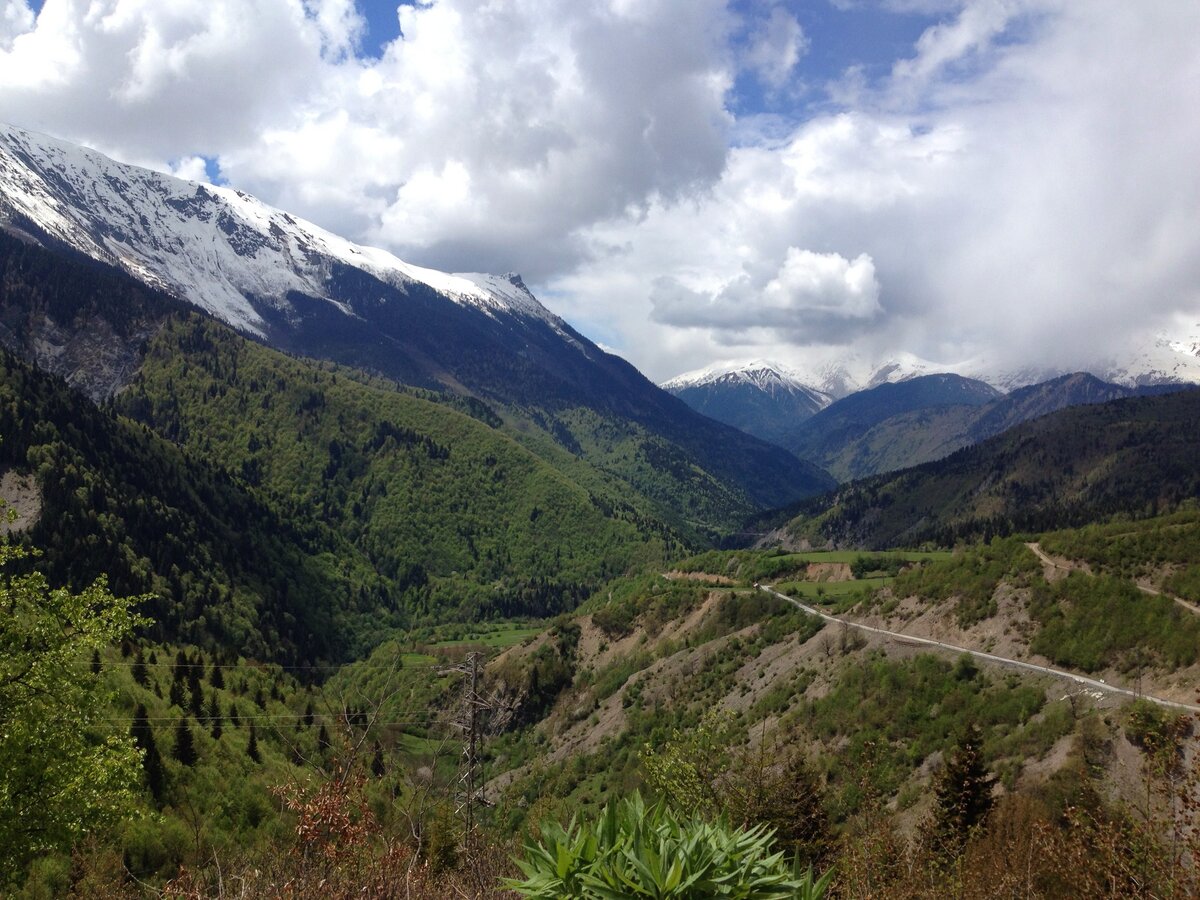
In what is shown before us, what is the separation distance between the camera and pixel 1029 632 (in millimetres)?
57875

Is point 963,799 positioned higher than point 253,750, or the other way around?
point 963,799

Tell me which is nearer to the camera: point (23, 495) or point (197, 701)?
point (197, 701)

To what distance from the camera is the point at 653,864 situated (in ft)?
20.9

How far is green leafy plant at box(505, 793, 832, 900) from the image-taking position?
639 cm

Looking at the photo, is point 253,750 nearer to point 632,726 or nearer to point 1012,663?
point 632,726

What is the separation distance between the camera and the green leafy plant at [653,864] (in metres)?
6.39

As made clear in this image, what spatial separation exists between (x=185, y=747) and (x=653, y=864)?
43.6 metres

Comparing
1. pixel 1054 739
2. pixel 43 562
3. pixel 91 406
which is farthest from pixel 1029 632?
pixel 91 406

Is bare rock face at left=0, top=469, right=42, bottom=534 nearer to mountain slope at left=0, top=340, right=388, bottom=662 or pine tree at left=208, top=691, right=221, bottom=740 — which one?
mountain slope at left=0, top=340, right=388, bottom=662

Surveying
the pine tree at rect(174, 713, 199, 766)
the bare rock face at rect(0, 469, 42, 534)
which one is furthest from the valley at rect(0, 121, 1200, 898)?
the bare rock face at rect(0, 469, 42, 534)

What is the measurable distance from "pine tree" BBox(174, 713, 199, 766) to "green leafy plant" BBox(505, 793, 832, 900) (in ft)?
138

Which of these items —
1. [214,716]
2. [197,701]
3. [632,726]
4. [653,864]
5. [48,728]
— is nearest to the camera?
[653,864]

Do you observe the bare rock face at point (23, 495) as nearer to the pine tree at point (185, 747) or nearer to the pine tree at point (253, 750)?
the pine tree at point (253, 750)

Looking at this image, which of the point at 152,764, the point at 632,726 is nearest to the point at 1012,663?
the point at 632,726
